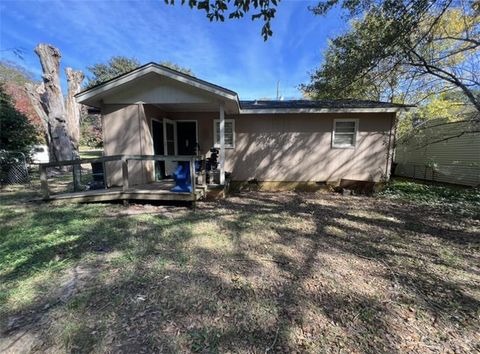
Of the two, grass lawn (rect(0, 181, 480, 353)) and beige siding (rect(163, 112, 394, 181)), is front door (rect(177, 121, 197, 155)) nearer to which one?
beige siding (rect(163, 112, 394, 181))

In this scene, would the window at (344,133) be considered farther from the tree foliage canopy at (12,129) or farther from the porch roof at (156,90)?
the tree foliage canopy at (12,129)

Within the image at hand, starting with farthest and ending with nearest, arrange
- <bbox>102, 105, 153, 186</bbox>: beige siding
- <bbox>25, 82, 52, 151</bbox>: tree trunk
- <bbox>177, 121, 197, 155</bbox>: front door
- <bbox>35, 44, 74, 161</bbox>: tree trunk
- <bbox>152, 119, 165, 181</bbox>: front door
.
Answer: <bbox>25, 82, 52, 151</bbox>: tree trunk → <bbox>35, 44, 74, 161</bbox>: tree trunk → <bbox>177, 121, 197, 155</bbox>: front door → <bbox>152, 119, 165, 181</bbox>: front door → <bbox>102, 105, 153, 186</bbox>: beige siding

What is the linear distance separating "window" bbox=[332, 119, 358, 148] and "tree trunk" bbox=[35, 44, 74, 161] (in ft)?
43.0

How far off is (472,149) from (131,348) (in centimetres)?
1452

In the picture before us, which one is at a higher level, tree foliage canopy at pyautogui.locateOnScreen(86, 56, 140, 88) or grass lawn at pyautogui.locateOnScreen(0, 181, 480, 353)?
tree foliage canopy at pyautogui.locateOnScreen(86, 56, 140, 88)

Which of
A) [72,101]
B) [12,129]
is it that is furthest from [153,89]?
[72,101]

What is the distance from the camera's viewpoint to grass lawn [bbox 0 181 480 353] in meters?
2.16

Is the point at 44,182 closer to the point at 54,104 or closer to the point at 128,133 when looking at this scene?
the point at 128,133

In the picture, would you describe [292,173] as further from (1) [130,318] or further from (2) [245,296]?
(1) [130,318]

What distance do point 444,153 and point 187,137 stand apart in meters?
12.6

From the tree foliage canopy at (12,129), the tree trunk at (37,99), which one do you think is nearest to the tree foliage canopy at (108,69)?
the tree trunk at (37,99)

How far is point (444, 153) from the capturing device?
41.5 ft

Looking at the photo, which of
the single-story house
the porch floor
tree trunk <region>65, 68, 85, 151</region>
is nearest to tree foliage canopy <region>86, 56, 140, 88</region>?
Result: tree trunk <region>65, 68, 85, 151</region>

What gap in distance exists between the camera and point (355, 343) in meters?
2.12
